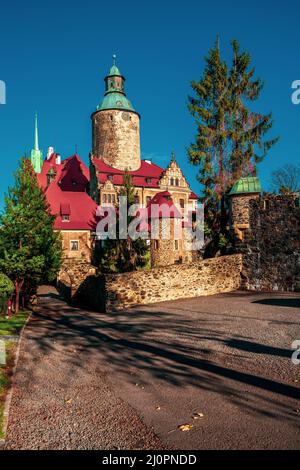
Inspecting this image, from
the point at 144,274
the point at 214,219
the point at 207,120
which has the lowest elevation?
the point at 144,274

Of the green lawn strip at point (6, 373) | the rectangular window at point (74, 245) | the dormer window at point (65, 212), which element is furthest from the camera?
the dormer window at point (65, 212)

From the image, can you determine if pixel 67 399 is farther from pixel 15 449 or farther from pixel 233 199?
pixel 233 199

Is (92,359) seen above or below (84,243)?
below

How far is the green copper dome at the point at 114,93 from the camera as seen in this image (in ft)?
160

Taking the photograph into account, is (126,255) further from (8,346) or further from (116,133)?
(116,133)

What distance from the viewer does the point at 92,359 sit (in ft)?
28.3

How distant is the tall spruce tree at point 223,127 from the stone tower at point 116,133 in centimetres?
2286

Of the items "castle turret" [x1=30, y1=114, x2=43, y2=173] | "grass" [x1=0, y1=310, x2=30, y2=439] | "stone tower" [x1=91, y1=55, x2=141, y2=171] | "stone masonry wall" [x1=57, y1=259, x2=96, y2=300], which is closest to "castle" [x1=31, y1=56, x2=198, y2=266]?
"stone tower" [x1=91, y1=55, x2=141, y2=171]

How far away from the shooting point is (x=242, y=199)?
67.9 feet

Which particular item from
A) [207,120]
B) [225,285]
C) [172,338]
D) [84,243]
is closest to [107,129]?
[84,243]

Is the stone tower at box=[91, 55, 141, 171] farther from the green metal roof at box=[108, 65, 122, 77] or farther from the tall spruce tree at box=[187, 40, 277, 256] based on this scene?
the tall spruce tree at box=[187, 40, 277, 256]

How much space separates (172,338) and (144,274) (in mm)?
7490

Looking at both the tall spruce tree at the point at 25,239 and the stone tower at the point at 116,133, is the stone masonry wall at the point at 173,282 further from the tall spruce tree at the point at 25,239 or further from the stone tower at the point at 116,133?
the stone tower at the point at 116,133

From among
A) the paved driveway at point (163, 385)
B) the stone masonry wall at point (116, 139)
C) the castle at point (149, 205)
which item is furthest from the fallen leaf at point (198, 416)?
the stone masonry wall at point (116, 139)
